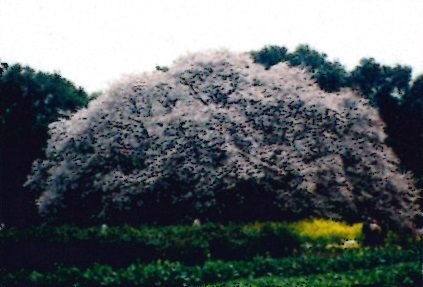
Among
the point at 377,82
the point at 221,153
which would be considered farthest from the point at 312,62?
the point at 221,153

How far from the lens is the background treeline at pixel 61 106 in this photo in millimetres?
32188

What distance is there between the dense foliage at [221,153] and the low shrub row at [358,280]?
8.84m

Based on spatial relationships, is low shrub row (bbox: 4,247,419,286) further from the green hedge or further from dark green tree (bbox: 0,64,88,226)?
dark green tree (bbox: 0,64,88,226)

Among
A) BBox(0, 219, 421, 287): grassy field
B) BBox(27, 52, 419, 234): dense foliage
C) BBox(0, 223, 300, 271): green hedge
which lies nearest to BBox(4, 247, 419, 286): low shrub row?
BBox(0, 219, 421, 287): grassy field

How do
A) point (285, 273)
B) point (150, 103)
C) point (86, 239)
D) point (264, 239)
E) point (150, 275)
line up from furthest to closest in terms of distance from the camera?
point (150, 103) → point (264, 239) → point (86, 239) → point (285, 273) → point (150, 275)

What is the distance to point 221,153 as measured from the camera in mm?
20078

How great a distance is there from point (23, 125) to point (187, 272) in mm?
25038

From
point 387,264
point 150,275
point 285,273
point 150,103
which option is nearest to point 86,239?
point 150,275

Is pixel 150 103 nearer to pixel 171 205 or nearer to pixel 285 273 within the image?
pixel 171 205

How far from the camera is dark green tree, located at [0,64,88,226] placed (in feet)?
105

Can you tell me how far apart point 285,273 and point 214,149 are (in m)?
8.75

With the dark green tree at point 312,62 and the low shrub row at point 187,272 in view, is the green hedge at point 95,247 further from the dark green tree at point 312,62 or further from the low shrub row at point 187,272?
the dark green tree at point 312,62

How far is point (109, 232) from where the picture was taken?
44.3ft

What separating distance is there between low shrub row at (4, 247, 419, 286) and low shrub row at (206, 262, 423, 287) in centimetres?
12
